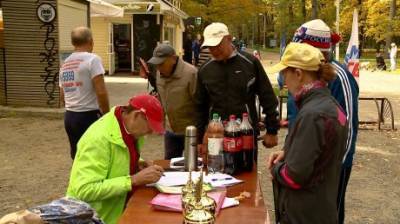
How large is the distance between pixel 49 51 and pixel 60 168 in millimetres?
5028

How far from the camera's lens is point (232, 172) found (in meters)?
3.56

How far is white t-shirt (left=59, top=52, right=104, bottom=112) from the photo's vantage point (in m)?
5.39

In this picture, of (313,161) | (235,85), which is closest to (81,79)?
(235,85)

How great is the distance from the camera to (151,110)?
2.97 meters

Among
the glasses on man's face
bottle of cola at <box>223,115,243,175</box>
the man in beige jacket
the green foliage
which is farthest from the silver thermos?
the green foliage

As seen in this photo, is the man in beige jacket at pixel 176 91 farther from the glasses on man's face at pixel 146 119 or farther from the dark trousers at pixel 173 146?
the glasses on man's face at pixel 146 119

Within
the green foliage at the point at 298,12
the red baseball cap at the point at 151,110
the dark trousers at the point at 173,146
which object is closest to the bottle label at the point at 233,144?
the red baseball cap at the point at 151,110

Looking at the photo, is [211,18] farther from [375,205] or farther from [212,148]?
[212,148]

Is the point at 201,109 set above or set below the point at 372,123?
above

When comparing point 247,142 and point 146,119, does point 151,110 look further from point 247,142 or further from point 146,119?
point 247,142

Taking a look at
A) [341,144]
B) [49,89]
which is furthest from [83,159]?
[49,89]

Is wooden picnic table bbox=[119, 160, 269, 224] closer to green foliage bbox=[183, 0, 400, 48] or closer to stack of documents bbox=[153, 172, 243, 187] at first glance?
stack of documents bbox=[153, 172, 243, 187]

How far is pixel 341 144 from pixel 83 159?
136cm

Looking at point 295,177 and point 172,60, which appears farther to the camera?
point 172,60
